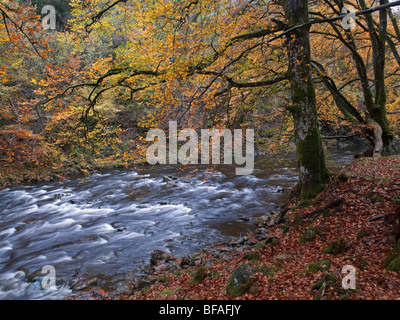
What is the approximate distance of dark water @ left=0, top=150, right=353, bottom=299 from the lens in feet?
22.8

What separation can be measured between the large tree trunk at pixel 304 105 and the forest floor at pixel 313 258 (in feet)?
1.46

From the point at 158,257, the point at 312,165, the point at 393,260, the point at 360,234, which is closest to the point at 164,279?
the point at 158,257

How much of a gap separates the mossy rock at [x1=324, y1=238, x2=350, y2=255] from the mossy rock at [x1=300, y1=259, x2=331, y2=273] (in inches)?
19.2

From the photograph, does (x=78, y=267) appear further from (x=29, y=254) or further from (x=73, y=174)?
(x=73, y=174)

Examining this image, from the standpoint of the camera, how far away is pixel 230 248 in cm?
692

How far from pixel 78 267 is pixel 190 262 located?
10.6 feet

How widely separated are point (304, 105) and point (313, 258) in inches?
142

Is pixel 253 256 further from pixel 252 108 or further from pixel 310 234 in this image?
pixel 252 108

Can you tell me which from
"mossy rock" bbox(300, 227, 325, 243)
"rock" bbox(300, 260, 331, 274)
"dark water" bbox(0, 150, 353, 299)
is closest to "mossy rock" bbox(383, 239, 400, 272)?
"rock" bbox(300, 260, 331, 274)

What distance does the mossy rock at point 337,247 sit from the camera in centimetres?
422

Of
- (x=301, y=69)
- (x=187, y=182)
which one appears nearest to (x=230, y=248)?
(x=301, y=69)

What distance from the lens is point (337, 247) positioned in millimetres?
4309

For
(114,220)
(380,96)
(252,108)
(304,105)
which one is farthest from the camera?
(114,220)

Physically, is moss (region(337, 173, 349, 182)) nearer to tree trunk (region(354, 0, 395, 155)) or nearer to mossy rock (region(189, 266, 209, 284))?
tree trunk (region(354, 0, 395, 155))
